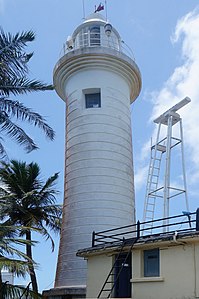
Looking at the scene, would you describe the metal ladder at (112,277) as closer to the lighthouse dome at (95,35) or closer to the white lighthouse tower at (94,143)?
the white lighthouse tower at (94,143)

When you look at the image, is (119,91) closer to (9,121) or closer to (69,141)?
(69,141)

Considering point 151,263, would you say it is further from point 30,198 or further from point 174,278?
point 30,198

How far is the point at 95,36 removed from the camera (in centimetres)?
2592

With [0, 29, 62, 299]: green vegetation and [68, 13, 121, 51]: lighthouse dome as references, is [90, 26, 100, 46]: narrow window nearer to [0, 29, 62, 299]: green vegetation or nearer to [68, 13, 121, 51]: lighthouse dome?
[68, 13, 121, 51]: lighthouse dome

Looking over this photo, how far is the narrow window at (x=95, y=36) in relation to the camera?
83.7 feet

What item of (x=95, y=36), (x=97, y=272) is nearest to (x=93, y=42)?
(x=95, y=36)

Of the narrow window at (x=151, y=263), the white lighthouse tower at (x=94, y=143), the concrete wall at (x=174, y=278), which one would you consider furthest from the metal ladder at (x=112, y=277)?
the white lighthouse tower at (x=94, y=143)

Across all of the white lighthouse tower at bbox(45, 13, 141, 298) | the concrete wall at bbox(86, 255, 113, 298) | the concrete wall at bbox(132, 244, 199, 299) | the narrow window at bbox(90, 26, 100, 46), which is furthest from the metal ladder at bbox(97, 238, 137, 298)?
the narrow window at bbox(90, 26, 100, 46)

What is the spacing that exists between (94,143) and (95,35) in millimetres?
7361

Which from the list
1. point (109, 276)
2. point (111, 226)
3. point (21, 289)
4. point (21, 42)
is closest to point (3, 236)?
point (21, 289)

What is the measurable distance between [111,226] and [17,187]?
797cm

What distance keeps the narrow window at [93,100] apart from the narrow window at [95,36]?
3.44 metres

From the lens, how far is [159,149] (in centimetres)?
2752

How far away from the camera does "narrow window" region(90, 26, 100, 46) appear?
2552 cm
